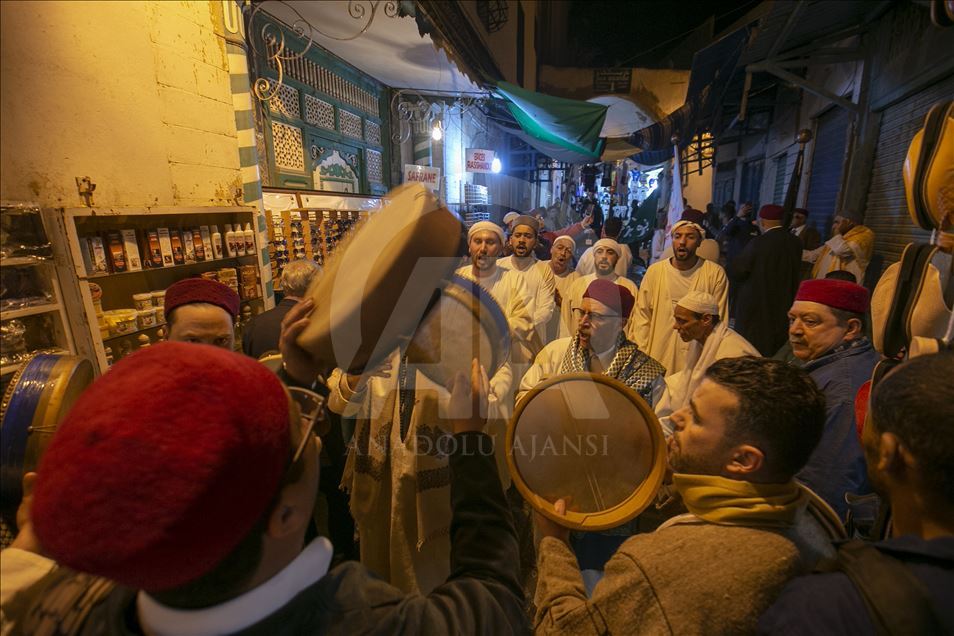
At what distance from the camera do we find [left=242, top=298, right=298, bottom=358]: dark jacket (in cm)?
275

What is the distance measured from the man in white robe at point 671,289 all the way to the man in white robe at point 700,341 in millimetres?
1189

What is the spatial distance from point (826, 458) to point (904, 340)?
1.82 ft

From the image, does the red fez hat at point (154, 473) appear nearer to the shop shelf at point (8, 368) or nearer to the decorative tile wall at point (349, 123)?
the shop shelf at point (8, 368)

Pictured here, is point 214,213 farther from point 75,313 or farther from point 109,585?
point 109,585

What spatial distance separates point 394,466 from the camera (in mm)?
2098

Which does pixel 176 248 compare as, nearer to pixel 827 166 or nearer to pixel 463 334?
pixel 463 334

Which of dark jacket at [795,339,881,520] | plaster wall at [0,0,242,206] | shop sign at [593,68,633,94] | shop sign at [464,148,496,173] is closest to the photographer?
dark jacket at [795,339,881,520]

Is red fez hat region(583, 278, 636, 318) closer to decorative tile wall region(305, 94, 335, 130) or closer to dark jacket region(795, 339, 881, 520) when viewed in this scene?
dark jacket region(795, 339, 881, 520)

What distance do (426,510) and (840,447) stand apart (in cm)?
182

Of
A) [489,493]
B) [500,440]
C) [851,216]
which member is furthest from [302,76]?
[851,216]

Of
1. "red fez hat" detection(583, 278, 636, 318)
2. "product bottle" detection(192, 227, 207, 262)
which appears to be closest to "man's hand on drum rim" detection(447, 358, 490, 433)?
"red fez hat" detection(583, 278, 636, 318)

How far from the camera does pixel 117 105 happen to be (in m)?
2.46

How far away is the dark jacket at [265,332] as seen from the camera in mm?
2752

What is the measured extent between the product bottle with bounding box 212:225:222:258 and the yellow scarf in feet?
10.8
